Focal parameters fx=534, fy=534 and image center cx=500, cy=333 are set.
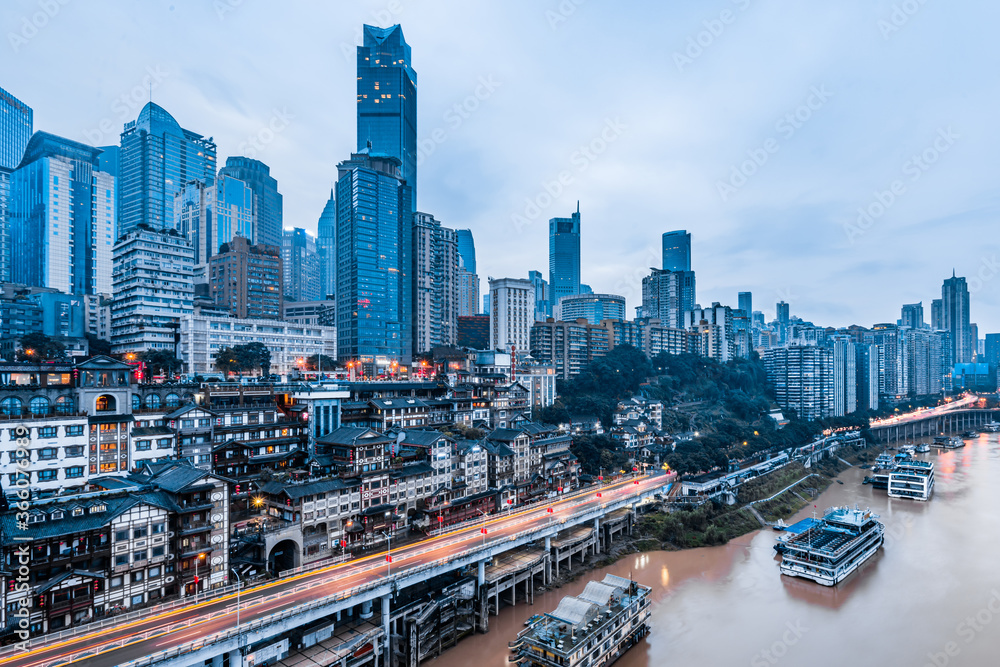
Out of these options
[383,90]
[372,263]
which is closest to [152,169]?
[383,90]

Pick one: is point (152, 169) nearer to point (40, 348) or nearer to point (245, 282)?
point (245, 282)

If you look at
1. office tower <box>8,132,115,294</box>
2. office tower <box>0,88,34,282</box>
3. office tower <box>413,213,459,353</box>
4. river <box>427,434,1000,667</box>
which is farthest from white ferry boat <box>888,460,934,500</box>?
office tower <box>0,88,34,282</box>

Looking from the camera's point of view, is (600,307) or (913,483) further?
(600,307)

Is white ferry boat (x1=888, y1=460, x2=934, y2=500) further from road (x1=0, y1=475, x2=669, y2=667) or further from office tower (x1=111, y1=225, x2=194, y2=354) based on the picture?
office tower (x1=111, y1=225, x2=194, y2=354)

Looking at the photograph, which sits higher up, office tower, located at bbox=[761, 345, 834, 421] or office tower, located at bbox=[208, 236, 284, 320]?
office tower, located at bbox=[208, 236, 284, 320]

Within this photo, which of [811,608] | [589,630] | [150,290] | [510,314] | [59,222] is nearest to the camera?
[589,630]
